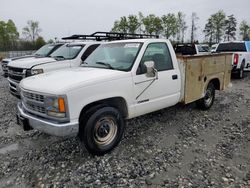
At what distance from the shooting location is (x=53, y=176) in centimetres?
319

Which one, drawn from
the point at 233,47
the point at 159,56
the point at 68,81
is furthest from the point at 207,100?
the point at 233,47

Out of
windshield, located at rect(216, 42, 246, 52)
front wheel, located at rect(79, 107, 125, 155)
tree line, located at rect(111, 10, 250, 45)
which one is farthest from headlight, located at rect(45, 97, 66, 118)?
tree line, located at rect(111, 10, 250, 45)

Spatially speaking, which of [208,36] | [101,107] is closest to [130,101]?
[101,107]

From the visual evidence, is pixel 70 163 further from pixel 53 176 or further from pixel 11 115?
pixel 11 115

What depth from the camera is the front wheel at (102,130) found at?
3.41 meters

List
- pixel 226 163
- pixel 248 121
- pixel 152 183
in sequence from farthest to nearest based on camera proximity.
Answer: pixel 248 121 → pixel 226 163 → pixel 152 183

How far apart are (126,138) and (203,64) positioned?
2586 mm

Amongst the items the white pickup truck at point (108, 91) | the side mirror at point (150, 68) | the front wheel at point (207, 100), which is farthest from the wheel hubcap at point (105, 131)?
the front wheel at point (207, 100)

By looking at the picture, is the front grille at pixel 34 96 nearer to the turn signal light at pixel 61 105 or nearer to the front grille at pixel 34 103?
the front grille at pixel 34 103

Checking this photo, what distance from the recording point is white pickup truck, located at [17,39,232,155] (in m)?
3.19

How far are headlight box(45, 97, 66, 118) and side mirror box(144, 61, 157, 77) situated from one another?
1536 mm

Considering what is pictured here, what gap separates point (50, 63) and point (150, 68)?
3.77 metres

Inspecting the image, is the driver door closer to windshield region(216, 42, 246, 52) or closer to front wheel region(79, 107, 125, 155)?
front wheel region(79, 107, 125, 155)

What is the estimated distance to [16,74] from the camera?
21.6 ft
